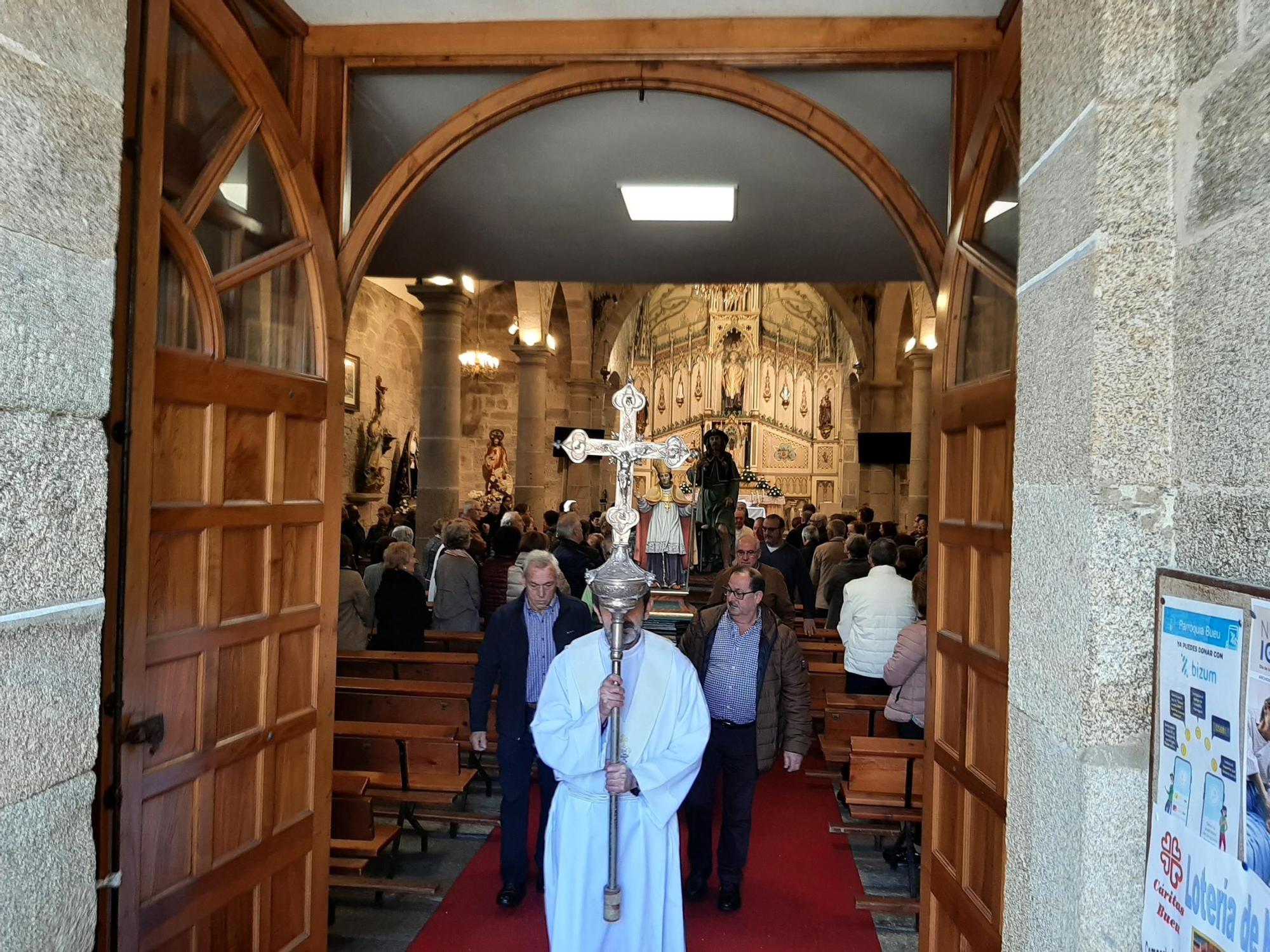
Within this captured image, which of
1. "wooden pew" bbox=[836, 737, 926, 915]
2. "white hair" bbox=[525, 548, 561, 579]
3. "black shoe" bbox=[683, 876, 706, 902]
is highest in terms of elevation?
"white hair" bbox=[525, 548, 561, 579]

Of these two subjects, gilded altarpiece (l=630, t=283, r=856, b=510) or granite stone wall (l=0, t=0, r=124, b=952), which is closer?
granite stone wall (l=0, t=0, r=124, b=952)

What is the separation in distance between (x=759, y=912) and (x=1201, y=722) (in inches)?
128

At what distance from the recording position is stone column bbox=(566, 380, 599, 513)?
59.6ft

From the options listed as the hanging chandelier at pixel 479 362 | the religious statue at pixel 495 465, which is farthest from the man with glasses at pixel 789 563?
the religious statue at pixel 495 465

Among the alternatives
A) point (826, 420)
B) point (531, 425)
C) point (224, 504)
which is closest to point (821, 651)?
point (224, 504)

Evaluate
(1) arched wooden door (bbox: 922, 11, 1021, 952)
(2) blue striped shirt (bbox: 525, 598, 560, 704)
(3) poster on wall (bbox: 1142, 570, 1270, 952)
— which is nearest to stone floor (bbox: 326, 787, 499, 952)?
(2) blue striped shirt (bbox: 525, 598, 560, 704)

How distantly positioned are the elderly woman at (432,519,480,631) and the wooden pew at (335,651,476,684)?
3.08 ft

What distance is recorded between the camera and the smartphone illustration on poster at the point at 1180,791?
1.69m

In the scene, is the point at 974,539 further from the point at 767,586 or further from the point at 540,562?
the point at 767,586

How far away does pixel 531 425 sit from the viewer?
1485 cm

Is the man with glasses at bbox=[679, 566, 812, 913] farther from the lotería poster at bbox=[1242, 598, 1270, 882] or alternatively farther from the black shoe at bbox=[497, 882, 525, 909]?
the lotería poster at bbox=[1242, 598, 1270, 882]

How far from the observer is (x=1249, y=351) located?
1.60 meters

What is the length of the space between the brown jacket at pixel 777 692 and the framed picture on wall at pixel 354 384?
10.8 meters

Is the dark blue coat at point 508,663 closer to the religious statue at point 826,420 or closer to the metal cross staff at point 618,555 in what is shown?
the metal cross staff at point 618,555
